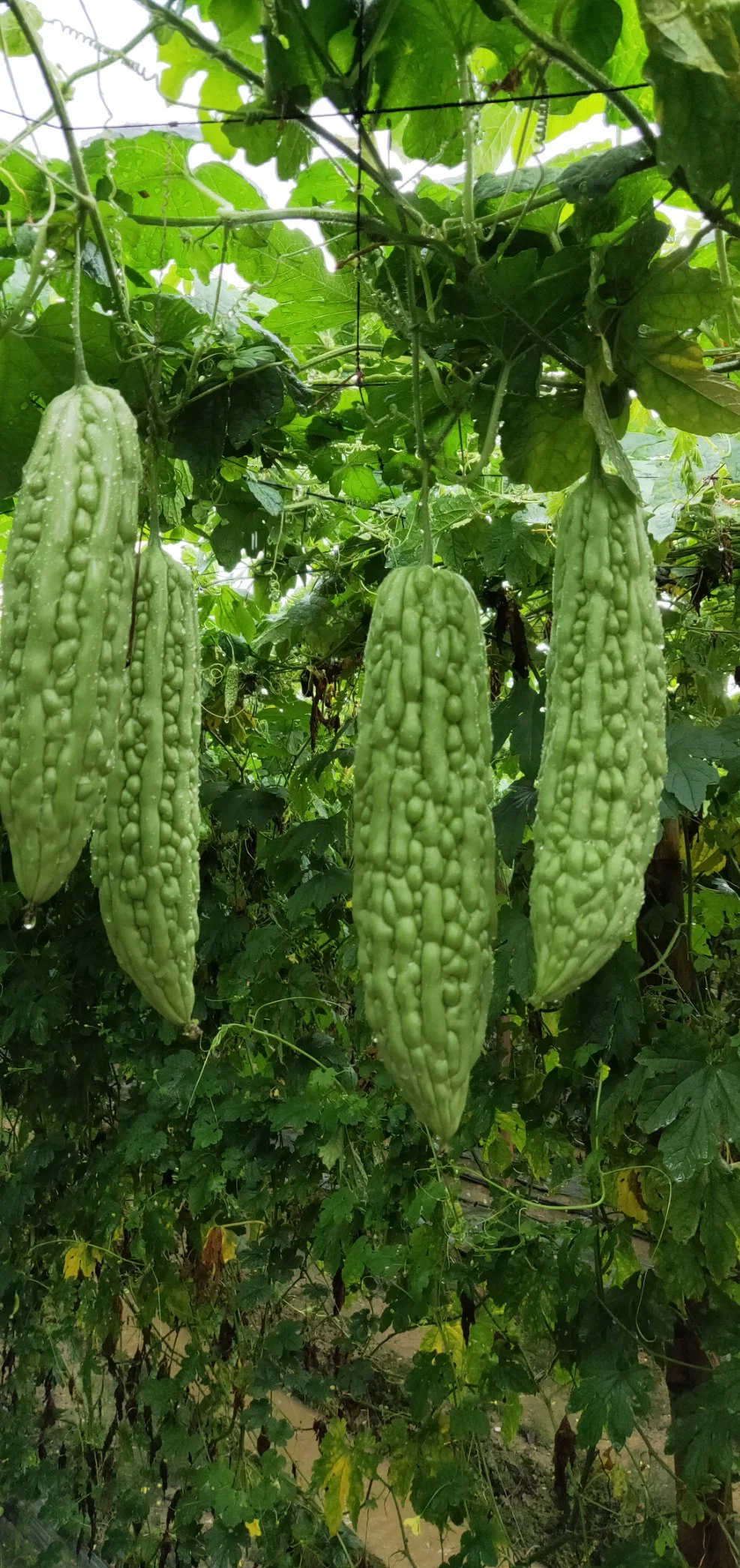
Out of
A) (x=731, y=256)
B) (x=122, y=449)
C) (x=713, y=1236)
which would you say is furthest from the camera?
(x=713, y=1236)

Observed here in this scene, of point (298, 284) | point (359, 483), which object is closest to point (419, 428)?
point (298, 284)

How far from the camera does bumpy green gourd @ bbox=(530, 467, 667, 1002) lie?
2.69 feet

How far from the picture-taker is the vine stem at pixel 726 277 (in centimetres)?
92

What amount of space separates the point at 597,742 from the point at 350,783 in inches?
79.5

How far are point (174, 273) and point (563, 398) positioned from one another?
111 centimetres

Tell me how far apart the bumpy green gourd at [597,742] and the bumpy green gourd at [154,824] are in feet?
1.11

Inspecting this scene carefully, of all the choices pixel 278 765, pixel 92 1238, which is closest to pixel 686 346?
pixel 278 765

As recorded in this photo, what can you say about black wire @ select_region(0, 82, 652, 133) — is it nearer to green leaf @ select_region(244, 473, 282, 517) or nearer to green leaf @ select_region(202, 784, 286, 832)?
green leaf @ select_region(244, 473, 282, 517)

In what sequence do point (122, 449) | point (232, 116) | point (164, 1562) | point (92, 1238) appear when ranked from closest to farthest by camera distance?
point (122, 449)
point (232, 116)
point (164, 1562)
point (92, 1238)

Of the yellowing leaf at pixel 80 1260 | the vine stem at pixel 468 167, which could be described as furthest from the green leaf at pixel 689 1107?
the yellowing leaf at pixel 80 1260

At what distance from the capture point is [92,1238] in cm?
274

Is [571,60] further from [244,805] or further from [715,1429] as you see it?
[715,1429]

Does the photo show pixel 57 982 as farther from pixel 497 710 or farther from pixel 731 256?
pixel 731 256

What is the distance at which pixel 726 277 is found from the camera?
0.91 meters
